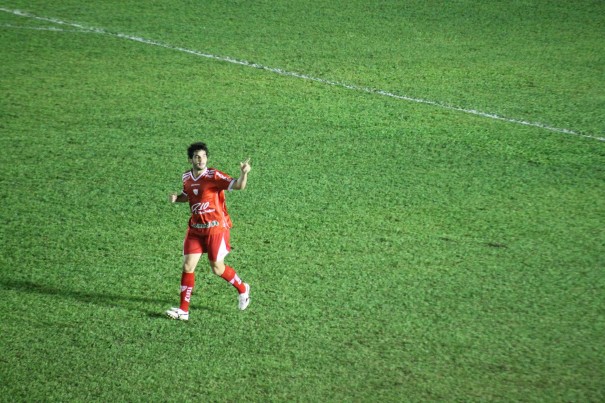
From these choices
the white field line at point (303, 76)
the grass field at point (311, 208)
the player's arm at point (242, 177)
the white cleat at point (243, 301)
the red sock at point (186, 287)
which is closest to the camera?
the grass field at point (311, 208)

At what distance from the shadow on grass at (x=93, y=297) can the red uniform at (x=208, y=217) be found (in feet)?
1.49

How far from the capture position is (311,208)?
737cm

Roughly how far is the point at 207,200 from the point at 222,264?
419 millimetres

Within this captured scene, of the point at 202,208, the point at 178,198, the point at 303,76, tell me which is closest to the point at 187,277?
the point at 202,208

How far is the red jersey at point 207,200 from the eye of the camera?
567 centimetres

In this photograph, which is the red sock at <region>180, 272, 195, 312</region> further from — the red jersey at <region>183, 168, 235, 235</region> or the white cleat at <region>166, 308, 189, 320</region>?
the red jersey at <region>183, 168, 235, 235</region>

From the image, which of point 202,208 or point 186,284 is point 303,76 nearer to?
point 202,208

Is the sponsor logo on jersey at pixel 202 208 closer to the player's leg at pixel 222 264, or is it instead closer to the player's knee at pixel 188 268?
the player's leg at pixel 222 264

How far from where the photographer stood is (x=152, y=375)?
5.02 m

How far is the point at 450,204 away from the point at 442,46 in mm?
5330

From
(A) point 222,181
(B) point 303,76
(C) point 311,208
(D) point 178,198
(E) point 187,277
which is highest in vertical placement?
(B) point 303,76

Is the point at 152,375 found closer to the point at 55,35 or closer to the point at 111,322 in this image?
the point at 111,322

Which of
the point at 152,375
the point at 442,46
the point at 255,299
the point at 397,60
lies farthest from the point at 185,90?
the point at 152,375

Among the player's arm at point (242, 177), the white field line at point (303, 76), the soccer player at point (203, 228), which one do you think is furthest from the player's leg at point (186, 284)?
the white field line at point (303, 76)
